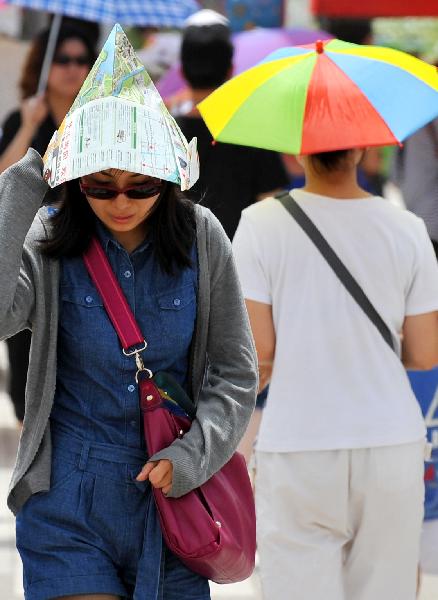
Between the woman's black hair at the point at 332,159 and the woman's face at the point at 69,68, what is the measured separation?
3.18 meters

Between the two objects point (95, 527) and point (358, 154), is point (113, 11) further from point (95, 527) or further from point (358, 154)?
point (95, 527)

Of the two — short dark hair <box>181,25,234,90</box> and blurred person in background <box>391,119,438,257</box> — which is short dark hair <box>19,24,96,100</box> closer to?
short dark hair <box>181,25,234,90</box>

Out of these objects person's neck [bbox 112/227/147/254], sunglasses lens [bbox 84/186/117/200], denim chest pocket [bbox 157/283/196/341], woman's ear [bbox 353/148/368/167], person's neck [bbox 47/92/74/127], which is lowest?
person's neck [bbox 47/92/74/127]

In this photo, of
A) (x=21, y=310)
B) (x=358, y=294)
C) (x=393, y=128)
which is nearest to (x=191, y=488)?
(x=21, y=310)

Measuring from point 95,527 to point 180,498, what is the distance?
200 mm

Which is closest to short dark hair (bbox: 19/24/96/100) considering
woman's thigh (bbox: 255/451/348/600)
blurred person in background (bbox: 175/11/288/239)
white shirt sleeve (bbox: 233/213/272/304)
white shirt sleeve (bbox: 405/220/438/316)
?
blurred person in background (bbox: 175/11/288/239)

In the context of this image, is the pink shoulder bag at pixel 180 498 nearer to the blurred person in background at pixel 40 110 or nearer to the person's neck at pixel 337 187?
the person's neck at pixel 337 187

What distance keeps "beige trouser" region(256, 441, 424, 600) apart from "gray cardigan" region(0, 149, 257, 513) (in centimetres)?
72

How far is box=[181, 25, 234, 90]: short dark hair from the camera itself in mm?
6129

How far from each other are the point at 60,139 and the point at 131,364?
521 millimetres

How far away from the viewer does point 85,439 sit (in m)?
3.40

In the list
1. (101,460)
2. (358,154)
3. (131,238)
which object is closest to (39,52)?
(358,154)

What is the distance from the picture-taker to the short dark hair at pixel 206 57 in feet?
20.1

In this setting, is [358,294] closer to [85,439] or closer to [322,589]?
[322,589]
